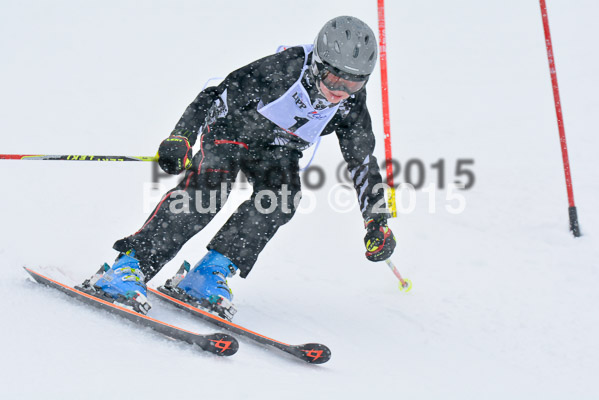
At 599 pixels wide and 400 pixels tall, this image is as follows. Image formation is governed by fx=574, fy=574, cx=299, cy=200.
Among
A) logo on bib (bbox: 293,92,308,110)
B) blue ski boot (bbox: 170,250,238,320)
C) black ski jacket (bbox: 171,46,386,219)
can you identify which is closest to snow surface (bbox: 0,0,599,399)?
blue ski boot (bbox: 170,250,238,320)

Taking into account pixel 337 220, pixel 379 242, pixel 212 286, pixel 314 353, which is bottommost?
pixel 314 353

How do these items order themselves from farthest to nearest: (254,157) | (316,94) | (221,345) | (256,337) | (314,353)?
(254,157)
(316,94)
(256,337)
(314,353)
(221,345)

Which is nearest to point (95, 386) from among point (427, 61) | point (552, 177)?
point (552, 177)

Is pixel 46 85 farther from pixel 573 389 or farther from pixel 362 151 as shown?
pixel 573 389

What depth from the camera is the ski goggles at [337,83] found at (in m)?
2.99

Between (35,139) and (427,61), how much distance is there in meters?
6.59

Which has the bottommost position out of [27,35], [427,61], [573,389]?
[573,389]


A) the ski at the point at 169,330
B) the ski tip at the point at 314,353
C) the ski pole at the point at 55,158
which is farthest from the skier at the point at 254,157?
the ski tip at the point at 314,353

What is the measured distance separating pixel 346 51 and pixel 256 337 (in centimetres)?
152

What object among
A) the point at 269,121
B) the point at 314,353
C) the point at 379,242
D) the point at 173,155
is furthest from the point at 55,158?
the point at 379,242

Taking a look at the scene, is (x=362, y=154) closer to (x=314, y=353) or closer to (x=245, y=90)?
(x=245, y=90)

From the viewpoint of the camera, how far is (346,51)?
2959 mm

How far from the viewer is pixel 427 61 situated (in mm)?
10258

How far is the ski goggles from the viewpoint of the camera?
2988 mm
